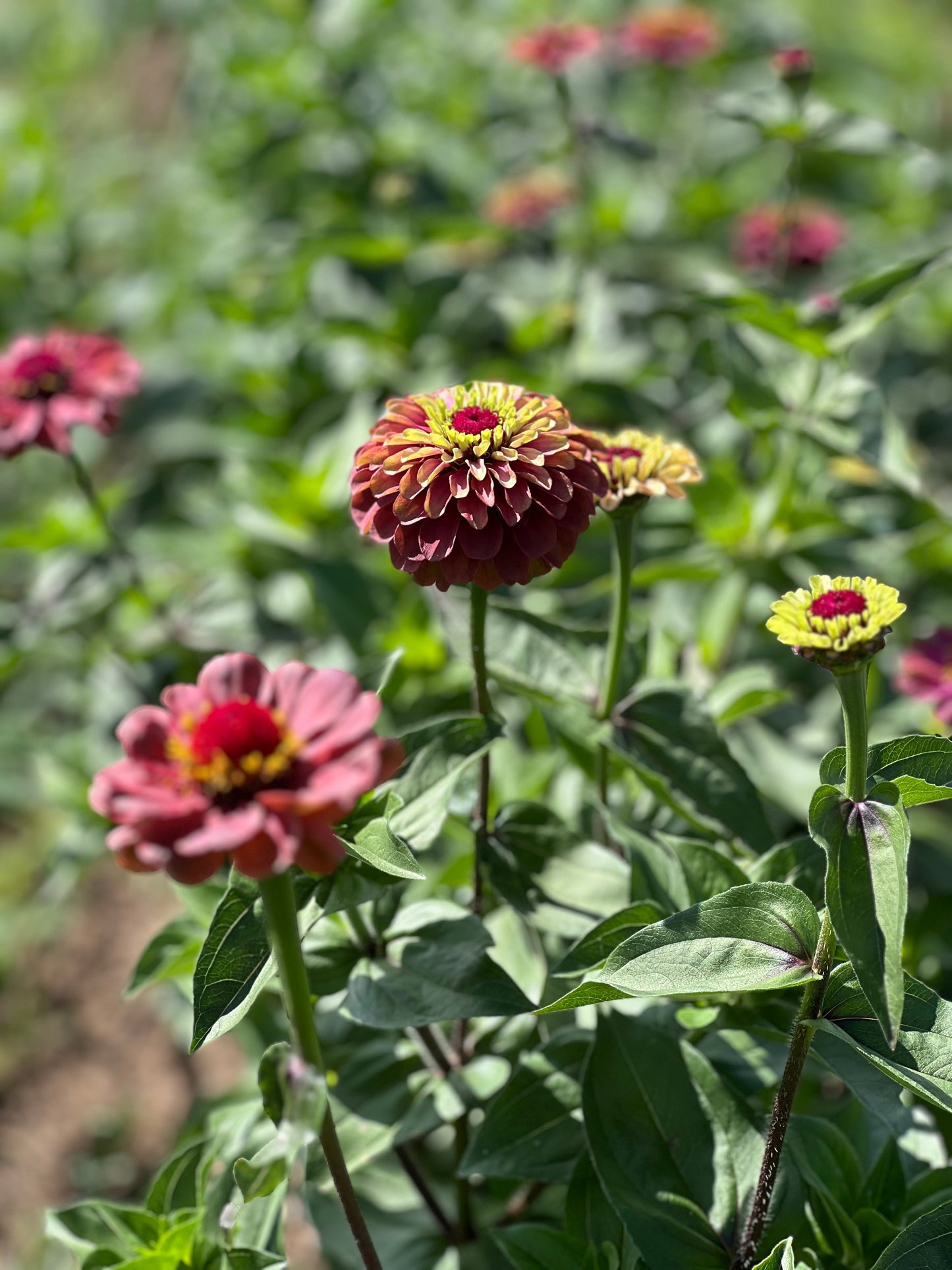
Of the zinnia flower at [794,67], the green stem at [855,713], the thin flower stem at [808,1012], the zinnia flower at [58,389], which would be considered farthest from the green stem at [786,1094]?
the zinnia flower at [794,67]

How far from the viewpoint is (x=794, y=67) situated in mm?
1544

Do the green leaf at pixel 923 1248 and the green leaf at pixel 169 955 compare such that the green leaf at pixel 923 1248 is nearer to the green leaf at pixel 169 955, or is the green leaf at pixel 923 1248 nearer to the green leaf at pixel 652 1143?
the green leaf at pixel 652 1143

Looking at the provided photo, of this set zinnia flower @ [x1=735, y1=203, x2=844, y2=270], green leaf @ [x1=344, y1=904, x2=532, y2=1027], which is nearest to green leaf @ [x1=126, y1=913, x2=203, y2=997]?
green leaf @ [x1=344, y1=904, x2=532, y2=1027]

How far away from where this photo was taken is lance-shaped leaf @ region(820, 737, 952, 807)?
80 centimetres

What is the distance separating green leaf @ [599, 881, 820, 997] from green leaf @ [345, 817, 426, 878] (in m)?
0.15

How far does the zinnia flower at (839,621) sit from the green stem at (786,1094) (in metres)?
0.18

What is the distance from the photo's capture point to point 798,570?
1652 millimetres

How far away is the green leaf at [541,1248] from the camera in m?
0.96

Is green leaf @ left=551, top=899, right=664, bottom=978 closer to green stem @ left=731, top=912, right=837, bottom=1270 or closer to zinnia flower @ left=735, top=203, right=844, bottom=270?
green stem @ left=731, top=912, right=837, bottom=1270

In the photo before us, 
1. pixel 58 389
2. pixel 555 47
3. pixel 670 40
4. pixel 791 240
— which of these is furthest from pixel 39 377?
pixel 670 40

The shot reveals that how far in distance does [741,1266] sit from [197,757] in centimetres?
59

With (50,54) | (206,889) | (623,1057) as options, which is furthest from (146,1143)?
(50,54)

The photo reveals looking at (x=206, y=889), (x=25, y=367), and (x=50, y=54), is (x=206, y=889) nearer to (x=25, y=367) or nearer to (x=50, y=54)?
(x=25, y=367)

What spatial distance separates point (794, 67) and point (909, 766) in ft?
3.59
